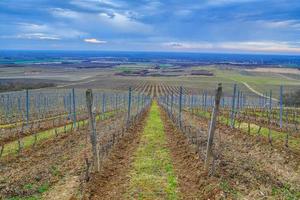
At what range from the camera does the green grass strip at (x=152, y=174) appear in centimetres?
903

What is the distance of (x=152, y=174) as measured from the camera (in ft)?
35.1

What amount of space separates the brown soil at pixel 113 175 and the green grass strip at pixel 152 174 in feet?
0.80

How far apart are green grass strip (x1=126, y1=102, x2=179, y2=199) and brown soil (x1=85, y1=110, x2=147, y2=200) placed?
24 cm

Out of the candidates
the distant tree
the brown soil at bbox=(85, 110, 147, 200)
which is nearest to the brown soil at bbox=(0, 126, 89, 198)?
the brown soil at bbox=(85, 110, 147, 200)

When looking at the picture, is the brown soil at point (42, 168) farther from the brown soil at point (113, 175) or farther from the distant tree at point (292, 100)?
the distant tree at point (292, 100)

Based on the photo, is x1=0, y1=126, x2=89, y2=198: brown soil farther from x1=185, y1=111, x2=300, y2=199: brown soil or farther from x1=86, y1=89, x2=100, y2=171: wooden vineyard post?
x1=185, y1=111, x2=300, y2=199: brown soil

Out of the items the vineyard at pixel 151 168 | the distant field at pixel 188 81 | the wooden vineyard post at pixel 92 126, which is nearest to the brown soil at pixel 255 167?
the vineyard at pixel 151 168

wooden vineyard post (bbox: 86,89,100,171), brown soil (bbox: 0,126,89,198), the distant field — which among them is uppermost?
wooden vineyard post (bbox: 86,89,100,171)

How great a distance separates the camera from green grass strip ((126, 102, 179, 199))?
9.03 m

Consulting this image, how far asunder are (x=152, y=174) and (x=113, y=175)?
1.21 metres

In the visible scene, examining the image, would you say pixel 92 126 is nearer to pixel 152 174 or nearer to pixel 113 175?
pixel 113 175

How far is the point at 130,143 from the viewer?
51.5ft

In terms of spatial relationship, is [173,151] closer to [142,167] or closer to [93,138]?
[142,167]

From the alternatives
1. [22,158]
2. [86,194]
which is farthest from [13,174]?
[86,194]
